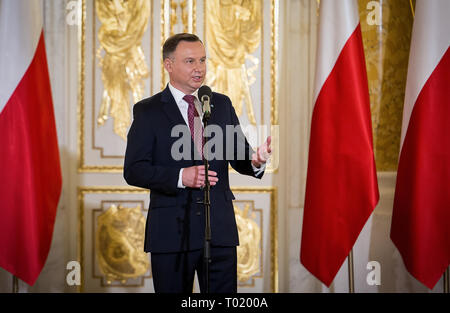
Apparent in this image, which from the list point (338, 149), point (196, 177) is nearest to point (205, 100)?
point (196, 177)

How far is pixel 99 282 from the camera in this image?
→ 12.6 feet

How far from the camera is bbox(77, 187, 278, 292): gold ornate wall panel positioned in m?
3.84

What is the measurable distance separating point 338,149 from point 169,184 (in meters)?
1.41

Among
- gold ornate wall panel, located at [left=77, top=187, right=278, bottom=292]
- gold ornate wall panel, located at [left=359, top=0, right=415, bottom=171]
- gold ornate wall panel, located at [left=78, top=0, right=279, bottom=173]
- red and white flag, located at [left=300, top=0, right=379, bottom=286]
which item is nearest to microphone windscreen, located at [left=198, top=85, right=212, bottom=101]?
red and white flag, located at [left=300, top=0, right=379, bottom=286]

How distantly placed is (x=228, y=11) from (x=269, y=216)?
5.38 ft

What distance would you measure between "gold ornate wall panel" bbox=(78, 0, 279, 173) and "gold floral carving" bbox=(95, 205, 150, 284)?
0.36 metres

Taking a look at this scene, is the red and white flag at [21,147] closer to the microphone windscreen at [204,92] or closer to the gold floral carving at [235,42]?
the gold floral carving at [235,42]

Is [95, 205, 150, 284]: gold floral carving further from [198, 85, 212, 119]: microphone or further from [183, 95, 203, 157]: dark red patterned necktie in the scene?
[198, 85, 212, 119]: microphone

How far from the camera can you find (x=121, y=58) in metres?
3.88

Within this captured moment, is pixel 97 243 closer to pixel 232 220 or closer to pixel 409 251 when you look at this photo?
pixel 232 220

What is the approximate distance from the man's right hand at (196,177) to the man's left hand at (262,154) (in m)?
0.20

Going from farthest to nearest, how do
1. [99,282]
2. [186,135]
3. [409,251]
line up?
1. [99,282]
2. [409,251]
3. [186,135]

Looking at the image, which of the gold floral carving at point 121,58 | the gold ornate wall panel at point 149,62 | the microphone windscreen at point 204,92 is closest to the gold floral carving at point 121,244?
the gold ornate wall panel at point 149,62
